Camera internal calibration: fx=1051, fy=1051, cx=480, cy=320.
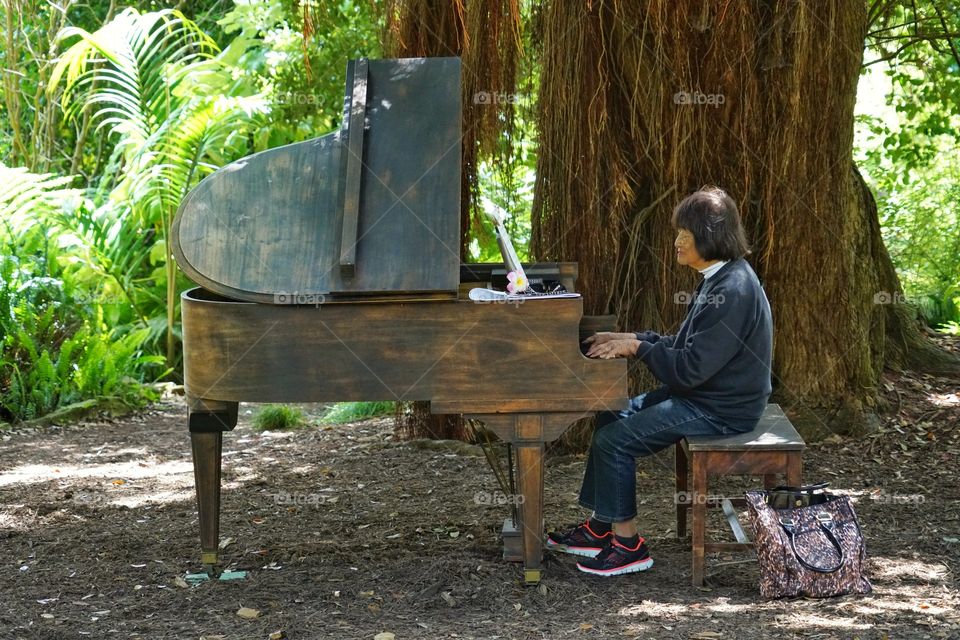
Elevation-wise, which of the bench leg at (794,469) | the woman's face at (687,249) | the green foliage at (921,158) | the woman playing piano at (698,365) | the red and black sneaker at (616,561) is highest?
the green foliage at (921,158)

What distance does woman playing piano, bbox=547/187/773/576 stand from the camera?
420cm

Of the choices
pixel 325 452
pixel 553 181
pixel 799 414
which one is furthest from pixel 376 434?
pixel 799 414

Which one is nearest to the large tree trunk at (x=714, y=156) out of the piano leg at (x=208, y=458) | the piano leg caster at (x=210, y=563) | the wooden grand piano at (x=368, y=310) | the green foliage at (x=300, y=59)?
the wooden grand piano at (x=368, y=310)

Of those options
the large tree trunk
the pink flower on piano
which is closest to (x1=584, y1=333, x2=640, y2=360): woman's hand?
the pink flower on piano

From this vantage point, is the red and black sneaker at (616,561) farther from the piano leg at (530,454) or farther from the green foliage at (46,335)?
the green foliage at (46,335)

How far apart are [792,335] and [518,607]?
3.10 m

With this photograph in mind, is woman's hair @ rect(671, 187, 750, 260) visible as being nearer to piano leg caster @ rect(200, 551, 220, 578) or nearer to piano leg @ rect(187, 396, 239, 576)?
piano leg @ rect(187, 396, 239, 576)

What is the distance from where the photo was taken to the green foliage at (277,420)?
→ 815 centimetres

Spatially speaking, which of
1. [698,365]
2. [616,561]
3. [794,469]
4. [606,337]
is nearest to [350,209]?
[606,337]

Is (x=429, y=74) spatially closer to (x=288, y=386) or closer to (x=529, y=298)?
(x=529, y=298)

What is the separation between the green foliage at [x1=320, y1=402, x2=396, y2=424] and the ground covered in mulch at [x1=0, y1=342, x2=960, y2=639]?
750 millimetres

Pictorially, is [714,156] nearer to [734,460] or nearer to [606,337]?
[606,337]

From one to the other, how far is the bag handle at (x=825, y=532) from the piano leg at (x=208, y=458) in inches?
86.8

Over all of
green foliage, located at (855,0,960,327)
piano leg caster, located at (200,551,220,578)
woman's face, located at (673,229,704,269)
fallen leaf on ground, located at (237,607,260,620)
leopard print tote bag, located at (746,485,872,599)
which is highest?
green foliage, located at (855,0,960,327)
